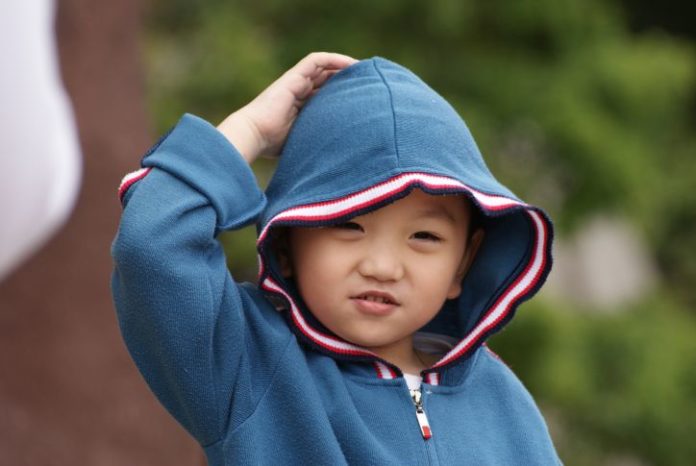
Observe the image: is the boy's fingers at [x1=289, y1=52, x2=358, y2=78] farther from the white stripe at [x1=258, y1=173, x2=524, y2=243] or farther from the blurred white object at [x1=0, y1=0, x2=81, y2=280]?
the blurred white object at [x1=0, y1=0, x2=81, y2=280]

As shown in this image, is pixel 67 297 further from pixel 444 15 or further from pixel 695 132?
pixel 695 132

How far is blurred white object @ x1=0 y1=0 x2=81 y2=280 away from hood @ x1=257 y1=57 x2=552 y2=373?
1.86 ft

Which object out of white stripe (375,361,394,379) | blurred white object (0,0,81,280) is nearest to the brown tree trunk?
blurred white object (0,0,81,280)

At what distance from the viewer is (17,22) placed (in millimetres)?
2512

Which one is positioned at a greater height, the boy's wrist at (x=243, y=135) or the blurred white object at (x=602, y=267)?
the boy's wrist at (x=243, y=135)

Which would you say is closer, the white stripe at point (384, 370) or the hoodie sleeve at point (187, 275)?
the hoodie sleeve at point (187, 275)

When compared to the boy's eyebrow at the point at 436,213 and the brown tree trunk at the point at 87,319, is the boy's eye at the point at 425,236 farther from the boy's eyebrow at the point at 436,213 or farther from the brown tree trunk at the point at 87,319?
the brown tree trunk at the point at 87,319

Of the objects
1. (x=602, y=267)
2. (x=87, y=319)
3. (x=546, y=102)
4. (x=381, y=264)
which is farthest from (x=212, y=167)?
(x=602, y=267)

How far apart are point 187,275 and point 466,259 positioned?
58 centimetres

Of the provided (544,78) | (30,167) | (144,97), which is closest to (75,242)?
(144,97)

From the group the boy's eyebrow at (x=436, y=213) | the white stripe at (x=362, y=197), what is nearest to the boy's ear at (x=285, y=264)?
the white stripe at (x=362, y=197)

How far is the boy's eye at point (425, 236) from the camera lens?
2092 mm

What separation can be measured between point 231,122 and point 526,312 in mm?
3974

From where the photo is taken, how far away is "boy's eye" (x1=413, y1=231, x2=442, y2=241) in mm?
2092
